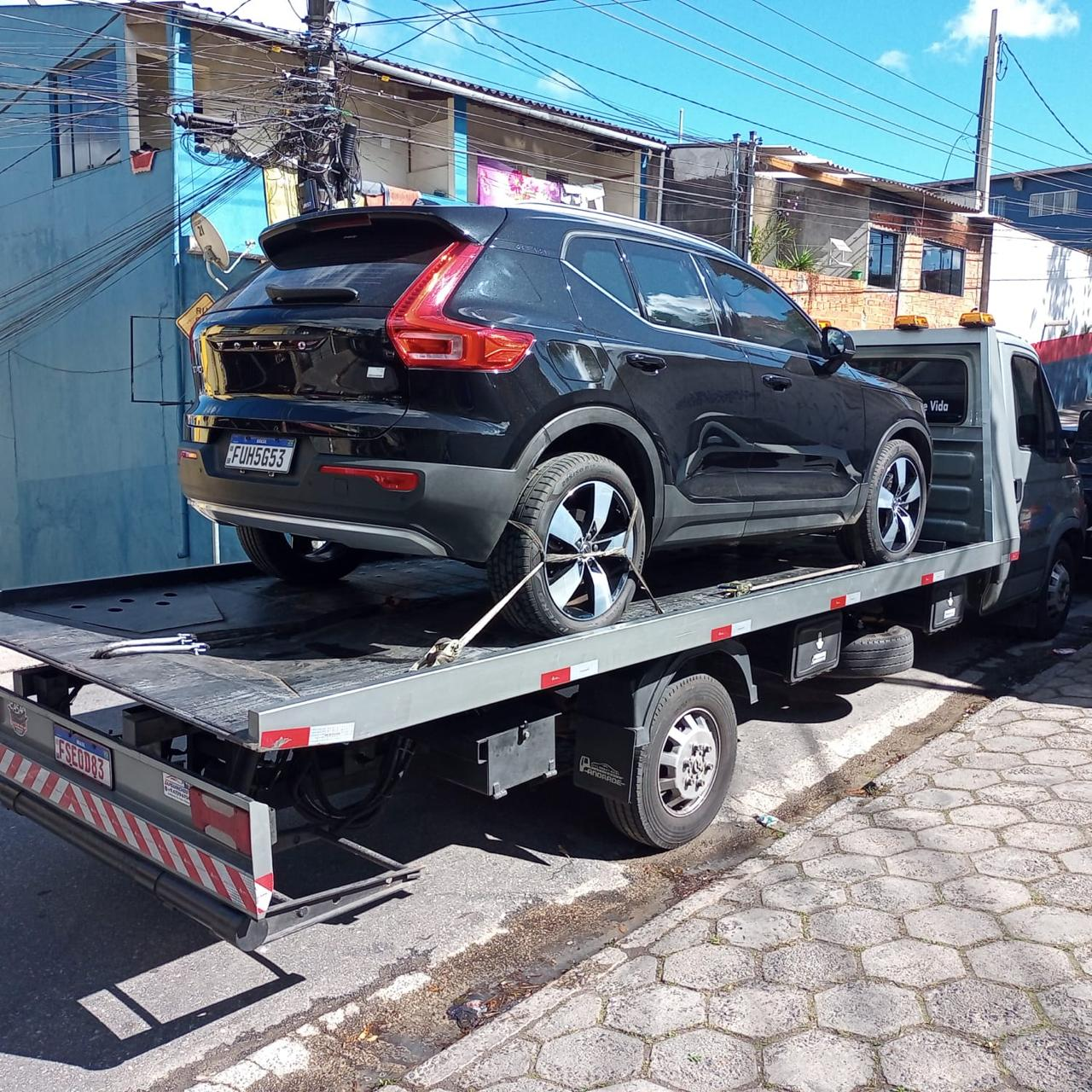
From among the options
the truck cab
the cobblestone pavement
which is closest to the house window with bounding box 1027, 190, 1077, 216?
the truck cab

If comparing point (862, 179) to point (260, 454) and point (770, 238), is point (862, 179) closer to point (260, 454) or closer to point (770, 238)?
point (770, 238)

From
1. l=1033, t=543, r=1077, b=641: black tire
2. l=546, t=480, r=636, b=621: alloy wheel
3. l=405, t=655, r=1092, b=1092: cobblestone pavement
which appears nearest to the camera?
l=405, t=655, r=1092, b=1092: cobblestone pavement

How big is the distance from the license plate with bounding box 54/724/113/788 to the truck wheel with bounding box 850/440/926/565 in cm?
395

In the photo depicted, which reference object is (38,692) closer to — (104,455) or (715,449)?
(715,449)

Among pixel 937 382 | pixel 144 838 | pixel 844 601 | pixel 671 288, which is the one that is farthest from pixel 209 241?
pixel 144 838

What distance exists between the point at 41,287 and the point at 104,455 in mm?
2959

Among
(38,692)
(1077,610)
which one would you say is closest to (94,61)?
(38,692)

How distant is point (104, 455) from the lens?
14.8m

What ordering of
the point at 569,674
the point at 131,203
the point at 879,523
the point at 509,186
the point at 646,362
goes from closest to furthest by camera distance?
the point at 569,674 → the point at 646,362 → the point at 879,523 → the point at 131,203 → the point at 509,186

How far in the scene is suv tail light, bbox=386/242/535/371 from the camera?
3.58 metres

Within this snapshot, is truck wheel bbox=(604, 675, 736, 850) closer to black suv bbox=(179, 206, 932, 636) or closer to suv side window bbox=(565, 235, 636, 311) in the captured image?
black suv bbox=(179, 206, 932, 636)

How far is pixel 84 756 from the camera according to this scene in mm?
3566

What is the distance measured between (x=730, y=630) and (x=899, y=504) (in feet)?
6.69

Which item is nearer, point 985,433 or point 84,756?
point 84,756
